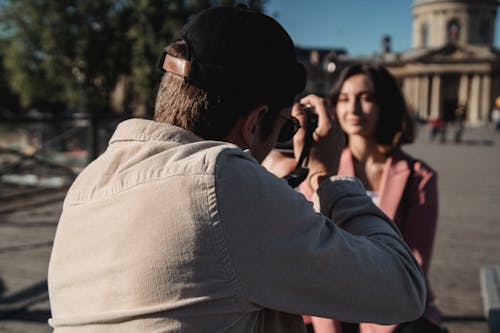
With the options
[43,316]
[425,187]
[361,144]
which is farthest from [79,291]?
[43,316]

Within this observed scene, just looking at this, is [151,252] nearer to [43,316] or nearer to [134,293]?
[134,293]

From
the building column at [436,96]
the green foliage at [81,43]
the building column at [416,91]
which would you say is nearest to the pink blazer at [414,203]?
the green foliage at [81,43]

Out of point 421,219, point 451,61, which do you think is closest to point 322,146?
point 421,219

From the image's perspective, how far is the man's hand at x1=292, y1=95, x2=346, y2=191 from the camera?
5.27 ft

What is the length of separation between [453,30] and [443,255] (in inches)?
3372

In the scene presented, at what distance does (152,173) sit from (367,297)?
0.56m

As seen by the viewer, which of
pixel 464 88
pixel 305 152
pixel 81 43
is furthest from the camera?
pixel 464 88

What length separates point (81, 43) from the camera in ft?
112

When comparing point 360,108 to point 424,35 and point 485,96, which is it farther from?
point 424,35

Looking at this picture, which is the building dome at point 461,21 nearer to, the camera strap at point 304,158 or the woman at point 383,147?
the woman at point 383,147

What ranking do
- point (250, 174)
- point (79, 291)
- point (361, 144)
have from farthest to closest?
point (361, 144) < point (79, 291) < point (250, 174)

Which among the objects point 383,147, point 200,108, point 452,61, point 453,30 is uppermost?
point 453,30

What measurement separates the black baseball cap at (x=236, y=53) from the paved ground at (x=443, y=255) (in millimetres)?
3737

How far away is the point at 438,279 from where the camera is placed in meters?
6.16
